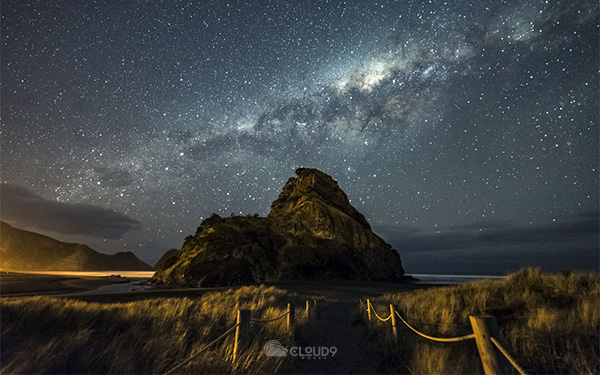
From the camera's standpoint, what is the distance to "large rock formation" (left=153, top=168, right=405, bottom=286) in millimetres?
33469

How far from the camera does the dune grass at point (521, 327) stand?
5395 mm

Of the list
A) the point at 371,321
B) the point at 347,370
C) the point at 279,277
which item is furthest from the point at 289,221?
the point at 347,370

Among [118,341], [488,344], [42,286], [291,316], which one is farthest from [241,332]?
[42,286]

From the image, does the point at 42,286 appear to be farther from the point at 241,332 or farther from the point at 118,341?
the point at 241,332

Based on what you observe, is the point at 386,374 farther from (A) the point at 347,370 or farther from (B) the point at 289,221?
(B) the point at 289,221

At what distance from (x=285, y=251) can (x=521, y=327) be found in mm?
33776

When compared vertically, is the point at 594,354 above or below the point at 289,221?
below

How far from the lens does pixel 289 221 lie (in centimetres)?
4412

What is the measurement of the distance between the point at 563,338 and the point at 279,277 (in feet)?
107

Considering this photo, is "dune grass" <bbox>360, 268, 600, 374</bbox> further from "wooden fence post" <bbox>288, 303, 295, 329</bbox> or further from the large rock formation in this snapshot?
the large rock formation

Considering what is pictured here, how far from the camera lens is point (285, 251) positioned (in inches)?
1553

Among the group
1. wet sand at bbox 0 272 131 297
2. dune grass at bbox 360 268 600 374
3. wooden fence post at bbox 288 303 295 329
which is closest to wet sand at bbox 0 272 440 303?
wet sand at bbox 0 272 131 297

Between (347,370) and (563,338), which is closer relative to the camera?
(563,338)

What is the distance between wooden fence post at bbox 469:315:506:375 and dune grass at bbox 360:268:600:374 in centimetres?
176
